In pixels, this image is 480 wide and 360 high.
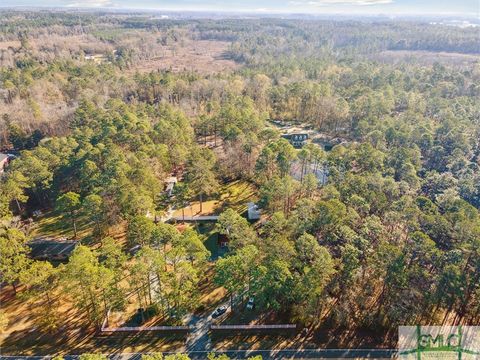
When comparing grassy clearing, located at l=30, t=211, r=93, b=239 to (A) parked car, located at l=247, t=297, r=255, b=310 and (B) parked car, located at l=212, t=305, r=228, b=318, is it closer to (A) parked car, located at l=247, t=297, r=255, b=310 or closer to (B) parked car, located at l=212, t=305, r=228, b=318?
(B) parked car, located at l=212, t=305, r=228, b=318

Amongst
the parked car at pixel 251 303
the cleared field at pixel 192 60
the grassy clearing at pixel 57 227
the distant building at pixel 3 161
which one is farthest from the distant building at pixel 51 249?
the cleared field at pixel 192 60

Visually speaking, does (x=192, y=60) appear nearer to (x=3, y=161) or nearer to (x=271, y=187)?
(x=3, y=161)

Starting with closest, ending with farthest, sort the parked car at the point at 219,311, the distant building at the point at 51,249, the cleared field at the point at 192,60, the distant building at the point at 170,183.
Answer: the parked car at the point at 219,311
the distant building at the point at 51,249
the distant building at the point at 170,183
the cleared field at the point at 192,60

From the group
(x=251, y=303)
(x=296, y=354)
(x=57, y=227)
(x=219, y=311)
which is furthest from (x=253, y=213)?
(x=57, y=227)

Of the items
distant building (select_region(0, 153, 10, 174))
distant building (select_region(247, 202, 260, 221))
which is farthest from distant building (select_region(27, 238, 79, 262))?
distant building (select_region(0, 153, 10, 174))

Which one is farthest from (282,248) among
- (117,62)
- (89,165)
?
(117,62)

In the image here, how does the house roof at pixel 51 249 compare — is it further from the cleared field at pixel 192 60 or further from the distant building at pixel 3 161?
the cleared field at pixel 192 60
